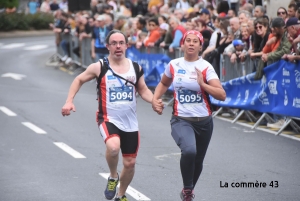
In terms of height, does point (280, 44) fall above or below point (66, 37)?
above

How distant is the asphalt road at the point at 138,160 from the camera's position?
8922 mm

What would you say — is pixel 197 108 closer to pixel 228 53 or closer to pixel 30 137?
pixel 30 137

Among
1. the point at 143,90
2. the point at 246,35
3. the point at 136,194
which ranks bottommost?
the point at 136,194

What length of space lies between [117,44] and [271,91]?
640 cm

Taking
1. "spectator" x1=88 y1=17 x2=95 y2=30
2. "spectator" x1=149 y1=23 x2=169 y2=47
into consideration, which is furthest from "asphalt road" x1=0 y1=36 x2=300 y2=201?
"spectator" x1=88 y1=17 x2=95 y2=30

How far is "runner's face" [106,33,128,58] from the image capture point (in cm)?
817

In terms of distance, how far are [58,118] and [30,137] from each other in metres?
2.37

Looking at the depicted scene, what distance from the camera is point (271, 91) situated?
1404 centimetres

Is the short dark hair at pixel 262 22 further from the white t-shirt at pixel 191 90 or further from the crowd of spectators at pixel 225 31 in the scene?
the white t-shirt at pixel 191 90

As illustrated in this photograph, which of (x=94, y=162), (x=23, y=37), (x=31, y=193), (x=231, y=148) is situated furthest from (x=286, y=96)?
(x=23, y=37)

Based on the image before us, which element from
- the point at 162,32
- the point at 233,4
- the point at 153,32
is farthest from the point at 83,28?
the point at 162,32

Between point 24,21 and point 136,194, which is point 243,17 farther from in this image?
point 24,21

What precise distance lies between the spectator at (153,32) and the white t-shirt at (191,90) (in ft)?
37.9

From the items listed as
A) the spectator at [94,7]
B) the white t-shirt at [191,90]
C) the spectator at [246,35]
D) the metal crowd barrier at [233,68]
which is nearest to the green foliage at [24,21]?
the spectator at [94,7]
